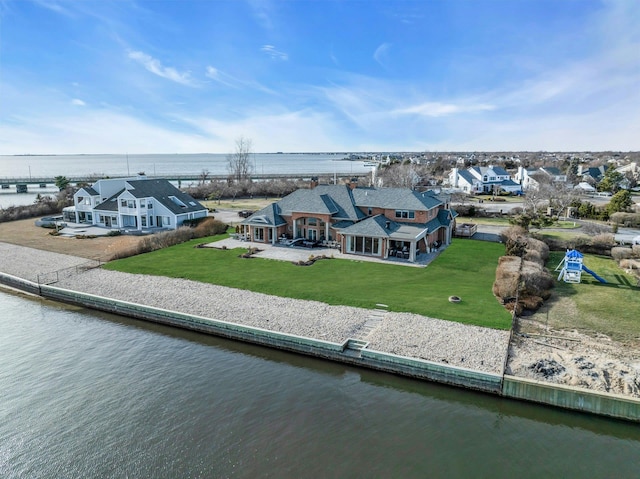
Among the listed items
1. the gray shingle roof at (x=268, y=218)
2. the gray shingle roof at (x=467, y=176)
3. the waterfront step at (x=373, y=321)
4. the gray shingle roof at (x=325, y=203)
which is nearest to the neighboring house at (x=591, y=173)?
the gray shingle roof at (x=467, y=176)

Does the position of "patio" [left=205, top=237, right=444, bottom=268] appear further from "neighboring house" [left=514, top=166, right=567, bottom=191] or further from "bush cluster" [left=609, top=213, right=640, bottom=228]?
"neighboring house" [left=514, top=166, right=567, bottom=191]

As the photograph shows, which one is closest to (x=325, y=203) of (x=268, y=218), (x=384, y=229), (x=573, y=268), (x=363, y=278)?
(x=268, y=218)

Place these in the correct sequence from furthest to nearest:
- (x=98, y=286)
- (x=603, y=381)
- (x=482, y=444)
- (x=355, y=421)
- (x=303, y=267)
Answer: (x=303, y=267), (x=98, y=286), (x=603, y=381), (x=355, y=421), (x=482, y=444)

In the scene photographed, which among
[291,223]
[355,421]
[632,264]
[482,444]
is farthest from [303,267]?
[632,264]

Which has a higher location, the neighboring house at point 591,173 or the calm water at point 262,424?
the neighboring house at point 591,173

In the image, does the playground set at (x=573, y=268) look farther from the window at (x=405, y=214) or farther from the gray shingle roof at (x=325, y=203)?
the gray shingle roof at (x=325, y=203)

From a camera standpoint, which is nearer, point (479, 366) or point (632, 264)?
point (479, 366)

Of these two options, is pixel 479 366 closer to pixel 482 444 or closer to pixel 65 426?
pixel 482 444

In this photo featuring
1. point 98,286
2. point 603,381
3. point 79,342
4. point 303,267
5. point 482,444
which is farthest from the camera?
point 303,267

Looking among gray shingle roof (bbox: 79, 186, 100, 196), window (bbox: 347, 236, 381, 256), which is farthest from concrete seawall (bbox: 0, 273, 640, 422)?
gray shingle roof (bbox: 79, 186, 100, 196)
